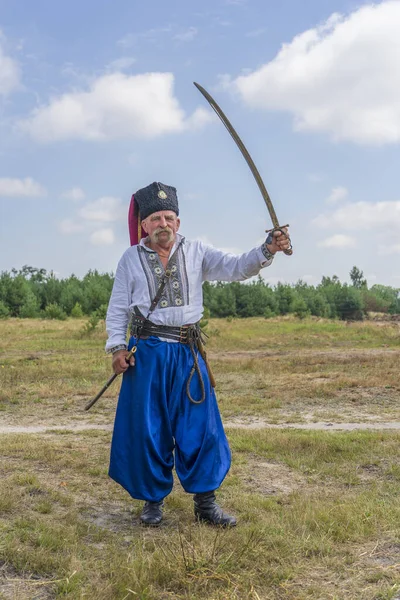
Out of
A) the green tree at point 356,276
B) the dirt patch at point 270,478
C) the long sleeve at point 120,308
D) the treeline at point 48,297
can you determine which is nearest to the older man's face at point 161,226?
the long sleeve at point 120,308

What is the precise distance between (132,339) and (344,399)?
22.1 ft

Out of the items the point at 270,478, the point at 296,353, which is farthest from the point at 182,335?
the point at 296,353

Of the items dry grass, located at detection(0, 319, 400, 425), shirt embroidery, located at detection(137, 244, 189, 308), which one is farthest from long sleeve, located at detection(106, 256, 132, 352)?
dry grass, located at detection(0, 319, 400, 425)

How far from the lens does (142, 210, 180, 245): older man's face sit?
418 centimetres

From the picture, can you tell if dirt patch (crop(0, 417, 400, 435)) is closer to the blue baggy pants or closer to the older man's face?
the blue baggy pants

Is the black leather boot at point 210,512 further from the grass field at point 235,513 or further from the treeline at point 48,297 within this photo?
the treeline at point 48,297

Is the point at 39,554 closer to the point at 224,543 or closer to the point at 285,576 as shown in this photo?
the point at 224,543

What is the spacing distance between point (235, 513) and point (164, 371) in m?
1.12

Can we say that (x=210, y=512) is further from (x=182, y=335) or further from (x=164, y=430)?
(x=182, y=335)

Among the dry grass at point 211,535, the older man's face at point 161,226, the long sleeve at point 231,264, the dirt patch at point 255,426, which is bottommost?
the dirt patch at point 255,426

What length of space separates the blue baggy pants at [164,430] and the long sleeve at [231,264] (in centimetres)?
60

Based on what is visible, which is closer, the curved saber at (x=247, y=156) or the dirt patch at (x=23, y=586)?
the dirt patch at (x=23, y=586)

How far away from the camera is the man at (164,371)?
3971mm

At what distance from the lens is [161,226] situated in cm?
418
